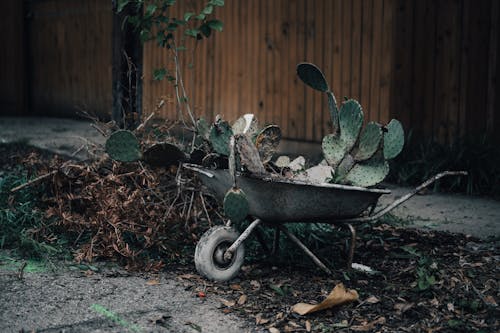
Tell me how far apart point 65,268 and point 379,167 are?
174 centimetres

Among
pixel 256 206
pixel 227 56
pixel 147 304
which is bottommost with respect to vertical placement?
pixel 147 304

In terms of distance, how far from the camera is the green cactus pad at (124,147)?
4.02 m

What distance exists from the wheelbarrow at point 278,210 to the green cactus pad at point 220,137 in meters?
0.15

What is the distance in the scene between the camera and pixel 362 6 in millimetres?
7047

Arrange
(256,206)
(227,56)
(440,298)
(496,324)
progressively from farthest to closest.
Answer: (227,56), (256,206), (440,298), (496,324)

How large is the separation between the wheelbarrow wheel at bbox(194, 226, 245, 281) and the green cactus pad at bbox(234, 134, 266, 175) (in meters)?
0.33

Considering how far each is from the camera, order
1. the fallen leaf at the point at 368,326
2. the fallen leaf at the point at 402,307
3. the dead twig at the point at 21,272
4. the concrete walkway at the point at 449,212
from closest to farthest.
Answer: the fallen leaf at the point at 368,326, the fallen leaf at the point at 402,307, the dead twig at the point at 21,272, the concrete walkway at the point at 449,212

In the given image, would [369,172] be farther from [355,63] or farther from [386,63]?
[355,63]

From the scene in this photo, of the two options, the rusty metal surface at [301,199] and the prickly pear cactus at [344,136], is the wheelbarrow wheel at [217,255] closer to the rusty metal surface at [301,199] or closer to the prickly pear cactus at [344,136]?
the rusty metal surface at [301,199]

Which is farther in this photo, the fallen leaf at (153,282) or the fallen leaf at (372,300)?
the fallen leaf at (153,282)

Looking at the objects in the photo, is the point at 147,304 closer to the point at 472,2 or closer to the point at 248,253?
the point at 248,253

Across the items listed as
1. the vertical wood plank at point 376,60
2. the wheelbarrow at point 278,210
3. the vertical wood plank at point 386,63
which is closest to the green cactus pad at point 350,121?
the wheelbarrow at point 278,210

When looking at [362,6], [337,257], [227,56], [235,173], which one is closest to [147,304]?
[235,173]

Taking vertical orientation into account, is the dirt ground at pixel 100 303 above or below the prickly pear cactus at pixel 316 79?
below
